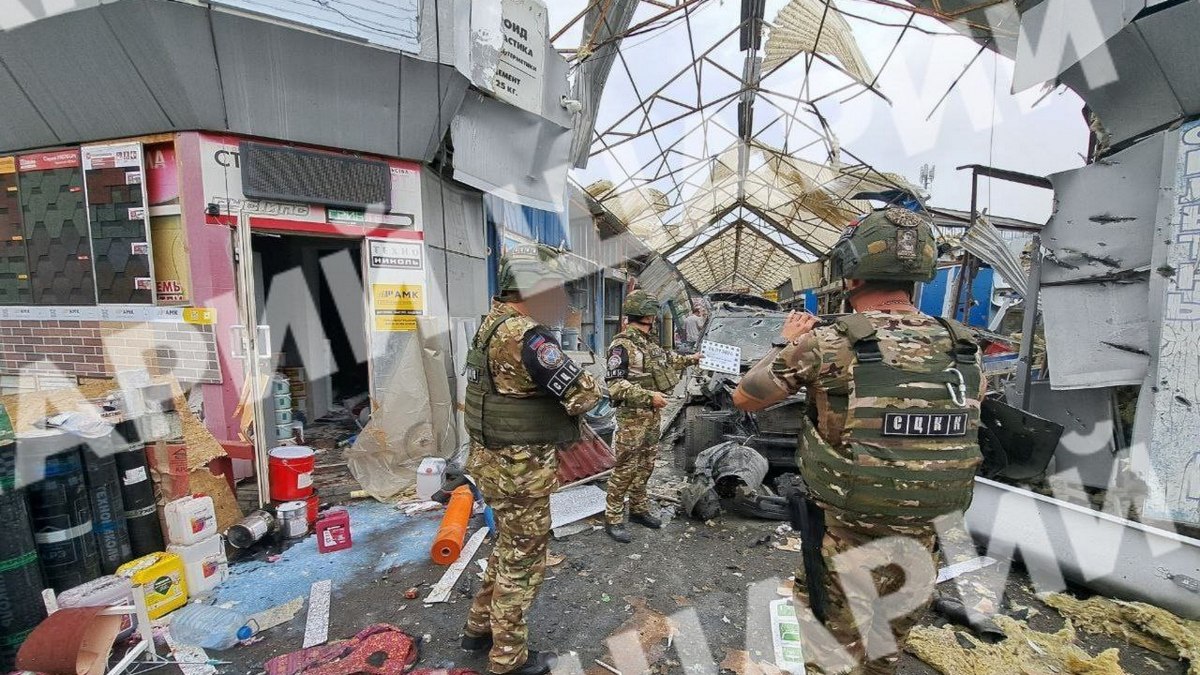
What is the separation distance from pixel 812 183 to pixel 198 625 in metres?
13.2

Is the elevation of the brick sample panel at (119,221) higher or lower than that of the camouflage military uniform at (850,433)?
higher

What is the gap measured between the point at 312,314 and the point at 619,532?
6265 mm

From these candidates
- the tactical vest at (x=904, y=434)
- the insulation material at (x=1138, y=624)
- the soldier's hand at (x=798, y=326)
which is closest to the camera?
the tactical vest at (x=904, y=434)

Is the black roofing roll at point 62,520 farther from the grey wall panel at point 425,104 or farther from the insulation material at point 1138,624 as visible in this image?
the insulation material at point 1138,624

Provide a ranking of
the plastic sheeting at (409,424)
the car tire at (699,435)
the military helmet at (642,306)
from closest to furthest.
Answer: the military helmet at (642,306) → the plastic sheeting at (409,424) → the car tire at (699,435)

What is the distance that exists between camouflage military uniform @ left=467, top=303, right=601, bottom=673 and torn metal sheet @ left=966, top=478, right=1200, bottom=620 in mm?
3198

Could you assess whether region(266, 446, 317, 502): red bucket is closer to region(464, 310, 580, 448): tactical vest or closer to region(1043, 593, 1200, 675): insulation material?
region(464, 310, 580, 448): tactical vest

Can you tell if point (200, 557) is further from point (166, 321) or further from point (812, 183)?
point (812, 183)

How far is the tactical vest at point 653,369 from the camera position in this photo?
4148mm

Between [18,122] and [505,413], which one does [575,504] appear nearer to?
[505,413]

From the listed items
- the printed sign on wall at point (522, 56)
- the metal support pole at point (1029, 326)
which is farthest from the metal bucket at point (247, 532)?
the metal support pole at point (1029, 326)

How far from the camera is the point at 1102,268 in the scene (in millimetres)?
3947

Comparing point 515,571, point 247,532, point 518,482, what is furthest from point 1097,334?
point 247,532

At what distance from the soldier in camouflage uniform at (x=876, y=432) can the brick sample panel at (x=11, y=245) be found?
271 inches
